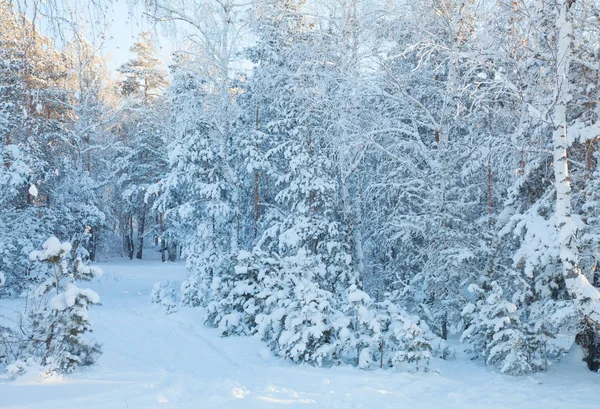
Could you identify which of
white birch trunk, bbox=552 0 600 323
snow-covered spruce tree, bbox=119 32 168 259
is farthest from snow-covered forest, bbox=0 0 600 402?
snow-covered spruce tree, bbox=119 32 168 259

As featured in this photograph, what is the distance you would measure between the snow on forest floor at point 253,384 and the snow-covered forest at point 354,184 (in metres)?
0.41

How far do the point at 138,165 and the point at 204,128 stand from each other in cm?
1475

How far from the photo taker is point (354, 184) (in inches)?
598

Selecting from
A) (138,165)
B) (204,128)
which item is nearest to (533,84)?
(204,128)

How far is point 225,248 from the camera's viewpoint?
17.2 m

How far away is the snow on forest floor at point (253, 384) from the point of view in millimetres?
5332

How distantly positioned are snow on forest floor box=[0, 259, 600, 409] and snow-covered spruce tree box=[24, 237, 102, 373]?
340 mm

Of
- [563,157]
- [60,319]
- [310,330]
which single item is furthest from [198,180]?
[563,157]

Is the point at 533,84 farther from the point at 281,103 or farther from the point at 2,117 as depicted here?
the point at 2,117

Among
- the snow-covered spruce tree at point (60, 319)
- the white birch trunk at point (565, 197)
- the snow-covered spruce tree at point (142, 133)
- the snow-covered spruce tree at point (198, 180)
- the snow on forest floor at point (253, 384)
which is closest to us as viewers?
the snow on forest floor at point (253, 384)

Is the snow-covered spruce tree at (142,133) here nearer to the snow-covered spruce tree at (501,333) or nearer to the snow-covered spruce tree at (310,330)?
the snow-covered spruce tree at (310,330)

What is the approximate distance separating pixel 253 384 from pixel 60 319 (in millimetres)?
3116

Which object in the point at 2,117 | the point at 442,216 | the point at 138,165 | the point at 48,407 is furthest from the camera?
the point at 138,165

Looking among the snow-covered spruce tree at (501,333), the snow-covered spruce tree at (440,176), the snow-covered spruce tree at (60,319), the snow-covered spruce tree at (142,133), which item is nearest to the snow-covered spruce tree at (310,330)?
the snow-covered spruce tree at (501,333)
